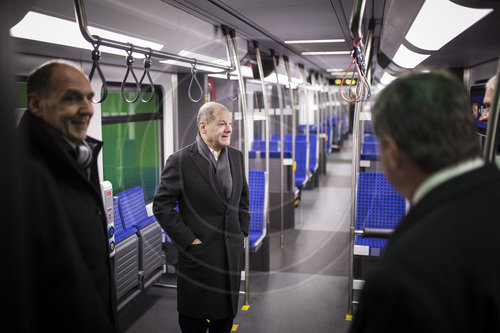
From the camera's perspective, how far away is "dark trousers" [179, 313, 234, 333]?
3.02m

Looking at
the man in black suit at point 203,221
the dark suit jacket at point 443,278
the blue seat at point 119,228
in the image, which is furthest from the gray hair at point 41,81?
the blue seat at point 119,228

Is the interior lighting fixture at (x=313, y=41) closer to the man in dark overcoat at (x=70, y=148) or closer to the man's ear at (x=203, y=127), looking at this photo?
the man's ear at (x=203, y=127)

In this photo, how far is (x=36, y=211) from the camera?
1094mm

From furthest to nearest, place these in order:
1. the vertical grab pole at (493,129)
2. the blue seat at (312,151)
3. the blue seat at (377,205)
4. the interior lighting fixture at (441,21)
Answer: the blue seat at (312,151) < the blue seat at (377,205) < the interior lighting fixture at (441,21) < the vertical grab pole at (493,129)

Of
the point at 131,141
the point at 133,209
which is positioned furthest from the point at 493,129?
the point at 131,141

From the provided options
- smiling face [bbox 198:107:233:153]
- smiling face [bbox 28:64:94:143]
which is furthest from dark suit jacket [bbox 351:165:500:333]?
smiling face [bbox 198:107:233:153]

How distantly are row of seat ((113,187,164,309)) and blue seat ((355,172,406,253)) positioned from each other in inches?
83.6

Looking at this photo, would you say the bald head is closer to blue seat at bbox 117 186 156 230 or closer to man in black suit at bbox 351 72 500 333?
blue seat at bbox 117 186 156 230

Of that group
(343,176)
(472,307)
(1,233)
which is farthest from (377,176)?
(343,176)

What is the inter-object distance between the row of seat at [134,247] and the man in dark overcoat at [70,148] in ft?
8.20

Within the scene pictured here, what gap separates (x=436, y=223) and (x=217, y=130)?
2231 millimetres

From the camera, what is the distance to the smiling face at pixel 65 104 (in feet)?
4.86

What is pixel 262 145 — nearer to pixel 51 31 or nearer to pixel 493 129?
pixel 51 31

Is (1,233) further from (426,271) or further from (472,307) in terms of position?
(472,307)
